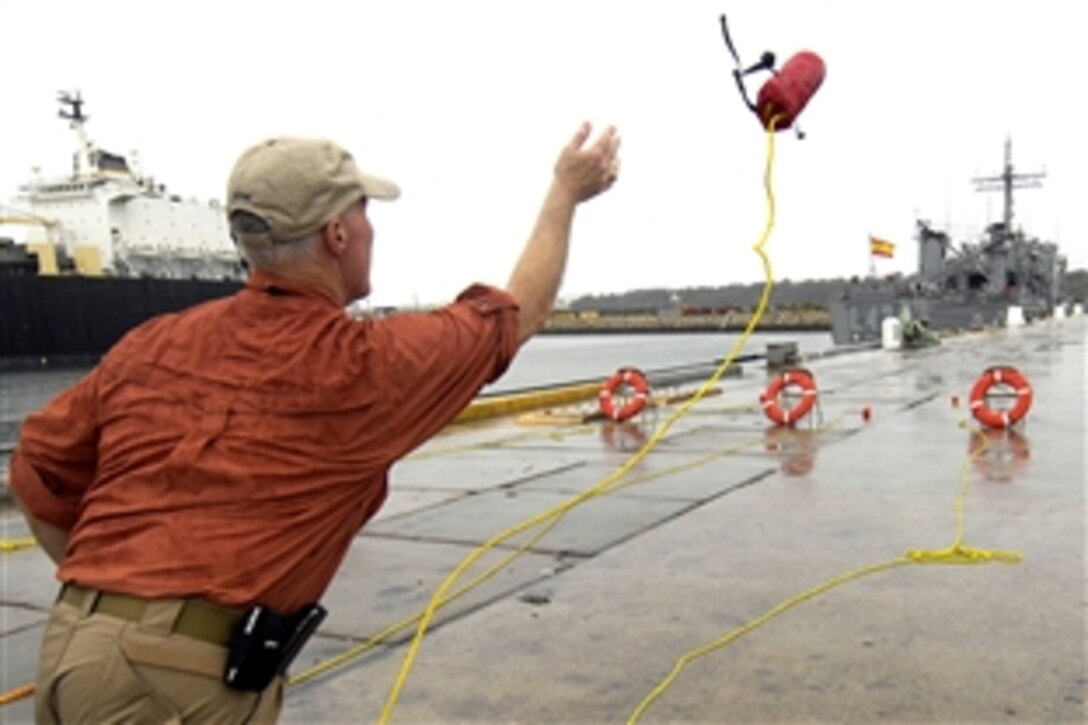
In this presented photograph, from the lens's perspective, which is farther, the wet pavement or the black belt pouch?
the wet pavement

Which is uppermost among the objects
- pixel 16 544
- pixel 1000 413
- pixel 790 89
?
pixel 790 89

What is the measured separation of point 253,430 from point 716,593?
12.4ft

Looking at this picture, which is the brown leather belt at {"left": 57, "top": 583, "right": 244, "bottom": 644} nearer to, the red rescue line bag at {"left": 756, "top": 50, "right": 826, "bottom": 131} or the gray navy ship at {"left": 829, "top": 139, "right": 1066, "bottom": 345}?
the red rescue line bag at {"left": 756, "top": 50, "right": 826, "bottom": 131}

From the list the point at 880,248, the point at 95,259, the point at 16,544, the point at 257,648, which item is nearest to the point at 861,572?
the point at 257,648

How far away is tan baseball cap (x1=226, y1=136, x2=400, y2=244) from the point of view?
183 cm

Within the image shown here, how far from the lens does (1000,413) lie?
11148 mm

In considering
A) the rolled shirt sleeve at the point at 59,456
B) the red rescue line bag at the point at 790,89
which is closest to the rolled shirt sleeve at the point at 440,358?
the rolled shirt sleeve at the point at 59,456

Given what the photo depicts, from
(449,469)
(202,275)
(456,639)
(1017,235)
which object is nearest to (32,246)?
(202,275)

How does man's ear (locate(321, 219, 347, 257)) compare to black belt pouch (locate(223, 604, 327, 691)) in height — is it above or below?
above

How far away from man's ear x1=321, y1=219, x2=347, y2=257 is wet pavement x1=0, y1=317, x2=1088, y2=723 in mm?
2392

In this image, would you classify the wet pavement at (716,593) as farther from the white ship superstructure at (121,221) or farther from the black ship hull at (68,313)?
the white ship superstructure at (121,221)

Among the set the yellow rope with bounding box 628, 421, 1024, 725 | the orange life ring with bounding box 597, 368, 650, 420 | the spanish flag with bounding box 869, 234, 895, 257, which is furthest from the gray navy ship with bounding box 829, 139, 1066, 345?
the yellow rope with bounding box 628, 421, 1024, 725

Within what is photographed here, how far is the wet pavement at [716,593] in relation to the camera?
3793 mm

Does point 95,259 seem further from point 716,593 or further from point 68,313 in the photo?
point 716,593
